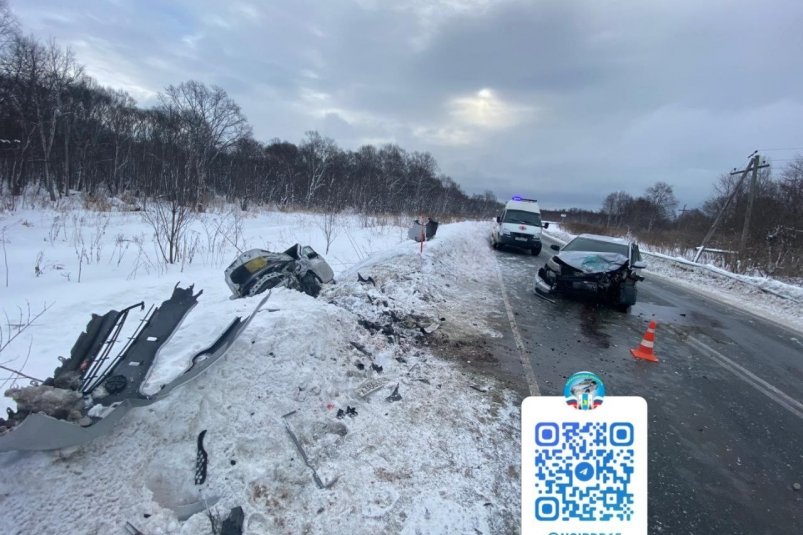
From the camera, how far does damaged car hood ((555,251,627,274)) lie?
905 centimetres

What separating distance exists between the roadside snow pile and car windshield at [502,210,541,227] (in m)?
15.4

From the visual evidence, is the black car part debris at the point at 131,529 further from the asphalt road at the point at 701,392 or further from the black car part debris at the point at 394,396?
the asphalt road at the point at 701,392

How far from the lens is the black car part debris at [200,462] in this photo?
252cm

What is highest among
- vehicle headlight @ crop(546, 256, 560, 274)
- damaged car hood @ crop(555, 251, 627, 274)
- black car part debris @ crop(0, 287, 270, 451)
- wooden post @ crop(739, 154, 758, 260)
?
wooden post @ crop(739, 154, 758, 260)

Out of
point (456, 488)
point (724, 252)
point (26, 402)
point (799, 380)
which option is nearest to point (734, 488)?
point (456, 488)

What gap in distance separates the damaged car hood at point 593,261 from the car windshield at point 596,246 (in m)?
0.31

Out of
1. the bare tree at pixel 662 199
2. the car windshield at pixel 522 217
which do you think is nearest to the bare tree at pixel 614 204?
the bare tree at pixel 662 199

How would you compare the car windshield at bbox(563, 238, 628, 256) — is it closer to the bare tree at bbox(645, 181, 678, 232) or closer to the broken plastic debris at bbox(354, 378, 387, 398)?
the broken plastic debris at bbox(354, 378, 387, 398)

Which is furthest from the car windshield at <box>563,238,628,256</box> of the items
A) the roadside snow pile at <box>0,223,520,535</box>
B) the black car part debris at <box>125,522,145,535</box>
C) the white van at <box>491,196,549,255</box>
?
the black car part debris at <box>125,522,145,535</box>

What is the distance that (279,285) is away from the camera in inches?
240

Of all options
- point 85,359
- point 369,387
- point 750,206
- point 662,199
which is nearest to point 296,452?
point 369,387

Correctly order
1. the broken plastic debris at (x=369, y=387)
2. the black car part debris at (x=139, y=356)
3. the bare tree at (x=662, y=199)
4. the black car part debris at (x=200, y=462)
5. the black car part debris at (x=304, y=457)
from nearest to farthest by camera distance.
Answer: the black car part debris at (x=200, y=462) → the black car part debris at (x=304, y=457) → the black car part debris at (x=139, y=356) → the broken plastic debris at (x=369, y=387) → the bare tree at (x=662, y=199)

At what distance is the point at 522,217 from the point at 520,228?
2.98ft

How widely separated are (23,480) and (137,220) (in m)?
Result: 20.7
